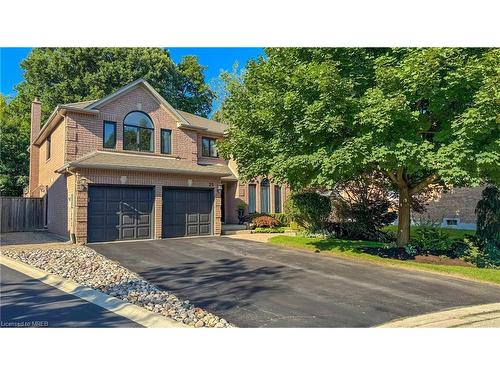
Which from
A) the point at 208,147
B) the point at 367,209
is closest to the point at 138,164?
the point at 208,147

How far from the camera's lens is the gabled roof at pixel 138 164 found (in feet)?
46.8

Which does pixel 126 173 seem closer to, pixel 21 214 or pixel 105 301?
pixel 21 214

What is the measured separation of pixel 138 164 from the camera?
15.5 meters

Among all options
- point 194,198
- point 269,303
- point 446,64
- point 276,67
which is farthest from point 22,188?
point 446,64

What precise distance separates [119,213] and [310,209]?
8.52 metres

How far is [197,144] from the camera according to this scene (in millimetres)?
21000

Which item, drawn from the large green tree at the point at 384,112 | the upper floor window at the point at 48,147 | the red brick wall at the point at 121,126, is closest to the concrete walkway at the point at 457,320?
the large green tree at the point at 384,112

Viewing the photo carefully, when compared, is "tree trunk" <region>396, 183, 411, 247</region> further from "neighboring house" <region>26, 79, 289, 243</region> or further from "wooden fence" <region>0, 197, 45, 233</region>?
"wooden fence" <region>0, 197, 45, 233</region>

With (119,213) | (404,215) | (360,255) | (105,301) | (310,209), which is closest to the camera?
(105,301)

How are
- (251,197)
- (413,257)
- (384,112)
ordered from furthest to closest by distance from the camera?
1. (251,197)
2. (413,257)
3. (384,112)

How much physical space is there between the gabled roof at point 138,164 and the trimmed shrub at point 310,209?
13.5 ft

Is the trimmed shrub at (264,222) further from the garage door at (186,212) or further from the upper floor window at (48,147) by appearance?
the upper floor window at (48,147)

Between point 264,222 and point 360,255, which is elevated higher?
point 264,222
